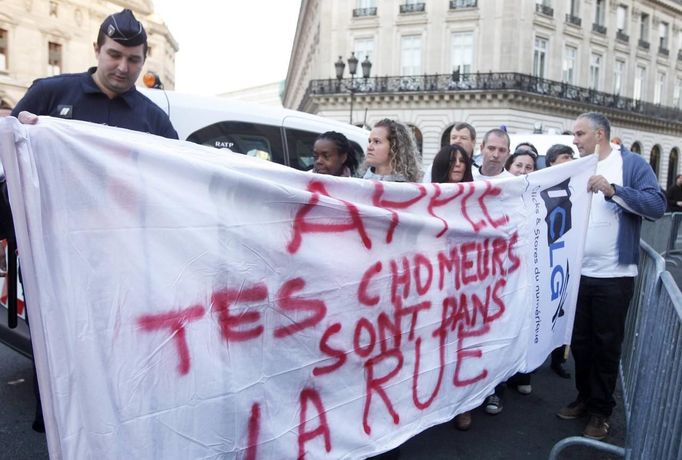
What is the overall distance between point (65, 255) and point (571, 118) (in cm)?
3802

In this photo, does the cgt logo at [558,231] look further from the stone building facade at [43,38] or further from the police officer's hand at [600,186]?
the stone building facade at [43,38]

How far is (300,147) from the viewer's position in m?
5.75

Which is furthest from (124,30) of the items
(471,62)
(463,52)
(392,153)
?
(463,52)

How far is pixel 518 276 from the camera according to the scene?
130 inches

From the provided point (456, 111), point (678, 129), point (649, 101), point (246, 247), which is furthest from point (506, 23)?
point (246, 247)

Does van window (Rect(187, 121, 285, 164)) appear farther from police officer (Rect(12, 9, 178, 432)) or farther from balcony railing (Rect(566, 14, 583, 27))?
balcony railing (Rect(566, 14, 583, 27))

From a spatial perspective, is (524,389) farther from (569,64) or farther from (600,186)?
(569,64)

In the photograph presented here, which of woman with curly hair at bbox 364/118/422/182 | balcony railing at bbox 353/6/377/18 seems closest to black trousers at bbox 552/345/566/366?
woman with curly hair at bbox 364/118/422/182

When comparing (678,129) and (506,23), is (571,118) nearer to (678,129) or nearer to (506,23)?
(506,23)

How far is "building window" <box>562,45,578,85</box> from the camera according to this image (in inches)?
1394

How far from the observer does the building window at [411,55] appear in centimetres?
3394

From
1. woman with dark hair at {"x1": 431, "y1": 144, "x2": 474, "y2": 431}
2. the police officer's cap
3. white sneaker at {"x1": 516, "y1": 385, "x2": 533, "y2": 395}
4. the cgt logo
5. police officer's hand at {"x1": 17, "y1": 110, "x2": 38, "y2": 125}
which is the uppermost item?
the police officer's cap

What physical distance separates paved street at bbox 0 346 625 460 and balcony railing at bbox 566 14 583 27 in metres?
36.5

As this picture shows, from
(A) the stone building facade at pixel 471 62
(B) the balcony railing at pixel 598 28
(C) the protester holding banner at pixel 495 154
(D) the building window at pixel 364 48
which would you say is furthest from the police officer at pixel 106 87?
(B) the balcony railing at pixel 598 28
